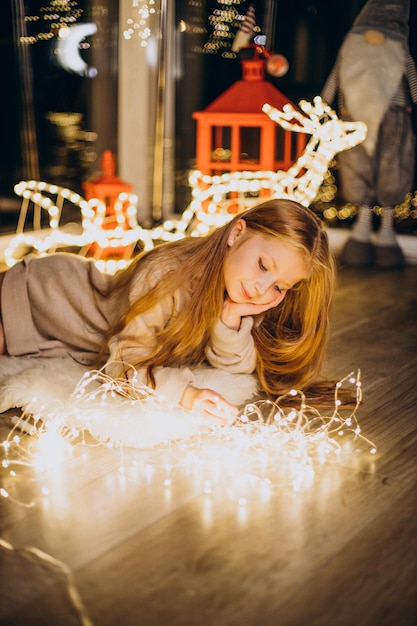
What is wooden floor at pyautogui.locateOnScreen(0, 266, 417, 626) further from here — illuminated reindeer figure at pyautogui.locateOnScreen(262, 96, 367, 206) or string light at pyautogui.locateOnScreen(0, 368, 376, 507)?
illuminated reindeer figure at pyautogui.locateOnScreen(262, 96, 367, 206)

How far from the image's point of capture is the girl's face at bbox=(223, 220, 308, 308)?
1.52m

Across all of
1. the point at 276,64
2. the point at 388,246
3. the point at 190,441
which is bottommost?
the point at 388,246

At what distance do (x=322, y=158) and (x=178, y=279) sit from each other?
3.96 feet

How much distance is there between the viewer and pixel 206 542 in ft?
3.62

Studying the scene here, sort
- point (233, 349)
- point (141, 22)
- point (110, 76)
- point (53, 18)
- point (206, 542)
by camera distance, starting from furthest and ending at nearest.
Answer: point (110, 76) < point (141, 22) < point (53, 18) < point (233, 349) < point (206, 542)

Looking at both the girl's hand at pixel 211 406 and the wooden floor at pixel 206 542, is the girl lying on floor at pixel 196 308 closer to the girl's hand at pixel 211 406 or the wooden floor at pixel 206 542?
the girl's hand at pixel 211 406

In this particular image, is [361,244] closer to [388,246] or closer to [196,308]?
[388,246]

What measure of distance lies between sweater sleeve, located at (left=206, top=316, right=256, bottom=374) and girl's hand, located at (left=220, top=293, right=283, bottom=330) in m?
0.01

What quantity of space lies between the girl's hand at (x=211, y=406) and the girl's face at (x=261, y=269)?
8.6 inches

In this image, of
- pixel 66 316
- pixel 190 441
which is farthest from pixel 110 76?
pixel 190 441

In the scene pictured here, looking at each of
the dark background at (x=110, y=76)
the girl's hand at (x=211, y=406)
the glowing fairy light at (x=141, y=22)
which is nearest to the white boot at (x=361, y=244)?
the dark background at (x=110, y=76)

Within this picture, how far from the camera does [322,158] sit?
261 centimetres

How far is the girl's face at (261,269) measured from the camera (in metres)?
1.52

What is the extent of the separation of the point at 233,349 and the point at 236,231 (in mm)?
256
